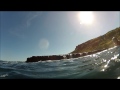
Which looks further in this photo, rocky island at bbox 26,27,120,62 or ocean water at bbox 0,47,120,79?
rocky island at bbox 26,27,120,62

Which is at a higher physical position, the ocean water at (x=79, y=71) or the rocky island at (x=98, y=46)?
the rocky island at (x=98, y=46)

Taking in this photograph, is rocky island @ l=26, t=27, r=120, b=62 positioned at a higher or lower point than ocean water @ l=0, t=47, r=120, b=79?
higher

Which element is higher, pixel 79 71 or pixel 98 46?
pixel 98 46

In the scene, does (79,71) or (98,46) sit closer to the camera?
(79,71)

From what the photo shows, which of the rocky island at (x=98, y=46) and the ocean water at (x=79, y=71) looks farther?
the rocky island at (x=98, y=46)
